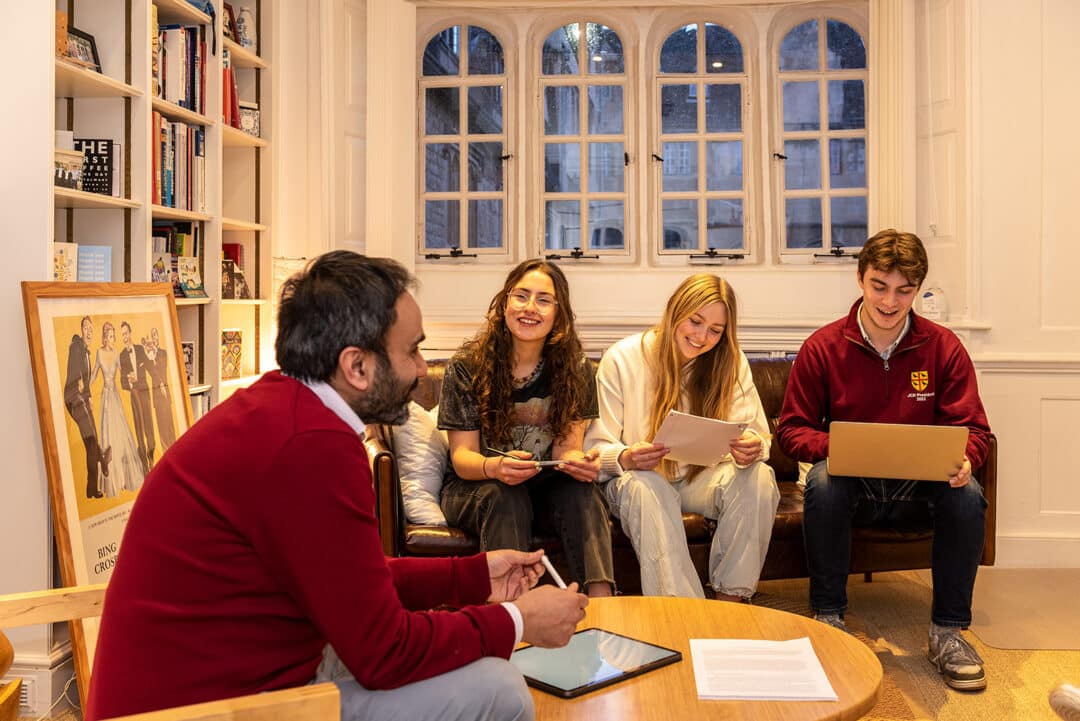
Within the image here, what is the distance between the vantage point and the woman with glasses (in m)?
2.96

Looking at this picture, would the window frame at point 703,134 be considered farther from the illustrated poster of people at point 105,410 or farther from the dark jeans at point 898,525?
the illustrated poster of people at point 105,410

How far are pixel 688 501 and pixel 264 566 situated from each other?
6.71 ft

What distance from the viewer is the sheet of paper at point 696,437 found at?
2.91 metres

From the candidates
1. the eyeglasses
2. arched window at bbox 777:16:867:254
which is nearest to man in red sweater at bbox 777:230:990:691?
the eyeglasses

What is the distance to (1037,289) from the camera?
4.17 metres

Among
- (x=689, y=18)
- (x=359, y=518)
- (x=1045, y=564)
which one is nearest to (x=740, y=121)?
(x=689, y=18)

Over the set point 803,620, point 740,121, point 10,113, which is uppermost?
point 740,121

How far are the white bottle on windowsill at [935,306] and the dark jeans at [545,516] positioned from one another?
199cm

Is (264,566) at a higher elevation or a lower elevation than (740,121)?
lower

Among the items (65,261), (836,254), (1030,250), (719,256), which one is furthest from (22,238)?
(1030,250)

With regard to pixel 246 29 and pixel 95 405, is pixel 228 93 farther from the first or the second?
pixel 95 405

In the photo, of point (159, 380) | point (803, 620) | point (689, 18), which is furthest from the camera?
point (689, 18)

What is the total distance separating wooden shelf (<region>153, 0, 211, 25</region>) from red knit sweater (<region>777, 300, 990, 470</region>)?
239 cm

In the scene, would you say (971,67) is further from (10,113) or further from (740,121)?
(10,113)
